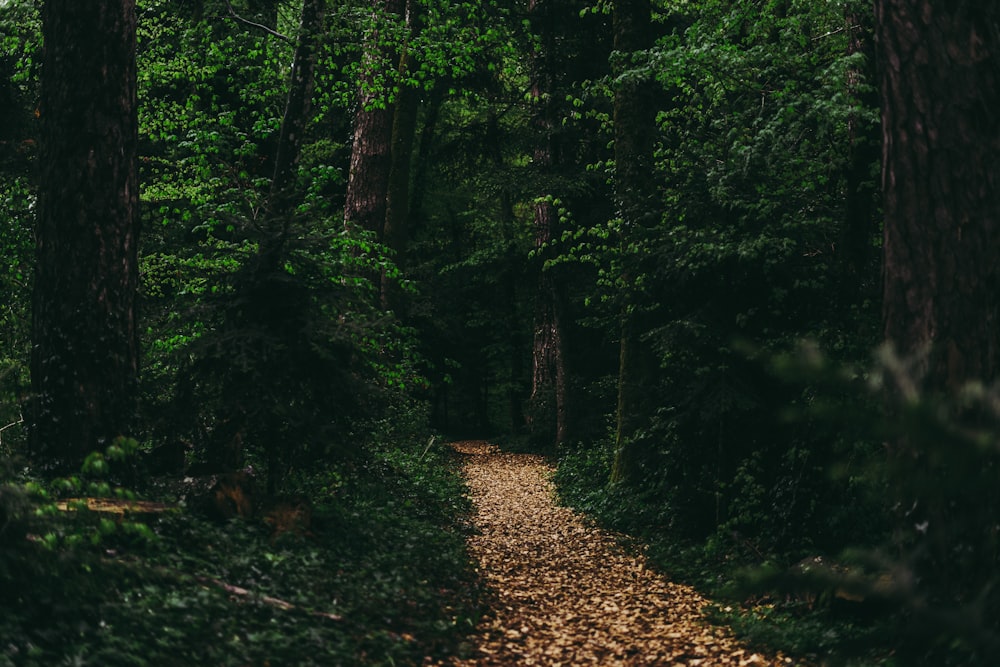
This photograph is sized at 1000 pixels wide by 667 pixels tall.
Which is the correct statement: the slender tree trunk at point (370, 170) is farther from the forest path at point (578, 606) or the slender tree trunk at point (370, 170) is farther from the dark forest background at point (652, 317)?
the forest path at point (578, 606)

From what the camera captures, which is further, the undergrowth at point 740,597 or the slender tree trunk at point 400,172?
the slender tree trunk at point 400,172

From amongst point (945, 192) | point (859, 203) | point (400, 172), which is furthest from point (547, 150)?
point (945, 192)

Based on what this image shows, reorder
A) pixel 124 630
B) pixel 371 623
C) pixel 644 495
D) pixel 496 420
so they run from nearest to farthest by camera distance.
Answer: pixel 124 630, pixel 371 623, pixel 644 495, pixel 496 420

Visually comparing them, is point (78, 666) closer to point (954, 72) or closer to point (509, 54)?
point (954, 72)

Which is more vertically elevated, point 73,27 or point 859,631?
point 73,27

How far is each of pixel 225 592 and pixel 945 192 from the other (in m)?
4.95

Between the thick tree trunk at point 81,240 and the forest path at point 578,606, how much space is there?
3.57m

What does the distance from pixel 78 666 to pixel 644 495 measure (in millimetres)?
7416

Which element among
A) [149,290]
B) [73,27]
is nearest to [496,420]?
[149,290]

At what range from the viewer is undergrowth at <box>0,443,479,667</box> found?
4164 millimetres

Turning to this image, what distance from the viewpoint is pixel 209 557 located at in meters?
5.81

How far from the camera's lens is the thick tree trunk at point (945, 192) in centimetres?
438

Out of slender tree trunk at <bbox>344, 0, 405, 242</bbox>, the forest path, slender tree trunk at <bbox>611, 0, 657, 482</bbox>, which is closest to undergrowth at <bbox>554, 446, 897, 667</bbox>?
the forest path

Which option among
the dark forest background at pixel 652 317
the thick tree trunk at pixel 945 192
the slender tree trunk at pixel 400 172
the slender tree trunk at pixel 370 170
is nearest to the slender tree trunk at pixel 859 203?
the dark forest background at pixel 652 317
